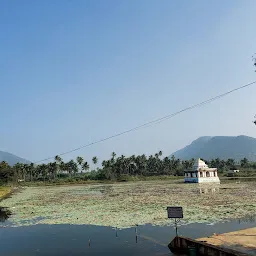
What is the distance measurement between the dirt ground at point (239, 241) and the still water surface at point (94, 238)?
2.36 m

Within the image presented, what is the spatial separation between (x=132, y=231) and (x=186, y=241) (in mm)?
5815

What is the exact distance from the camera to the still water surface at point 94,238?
1592 centimetres

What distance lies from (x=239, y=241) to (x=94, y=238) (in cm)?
844

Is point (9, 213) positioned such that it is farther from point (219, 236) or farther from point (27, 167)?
point (27, 167)

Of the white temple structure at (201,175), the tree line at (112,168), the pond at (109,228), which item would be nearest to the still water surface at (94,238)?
the pond at (109,228)

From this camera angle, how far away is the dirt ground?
12927 mm

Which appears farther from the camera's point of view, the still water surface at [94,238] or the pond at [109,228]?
the pond at [109,228]

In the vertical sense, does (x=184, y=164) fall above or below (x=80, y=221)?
above

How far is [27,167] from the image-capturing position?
118000 millimetres

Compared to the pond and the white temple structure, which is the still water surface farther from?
the white temple structure

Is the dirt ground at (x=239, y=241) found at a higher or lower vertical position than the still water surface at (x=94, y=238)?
higher

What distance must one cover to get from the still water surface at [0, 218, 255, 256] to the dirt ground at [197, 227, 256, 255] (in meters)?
2.36

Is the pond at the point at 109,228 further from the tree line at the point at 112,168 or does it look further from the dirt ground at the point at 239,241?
the tree line at the point at 112,168

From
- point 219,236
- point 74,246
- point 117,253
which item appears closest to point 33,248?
point 74,246
